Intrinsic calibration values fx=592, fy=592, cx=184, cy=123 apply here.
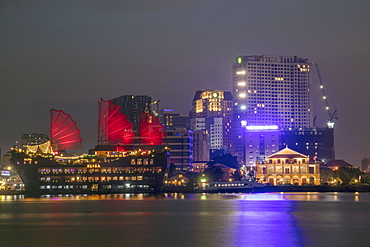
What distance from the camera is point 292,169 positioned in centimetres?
18125

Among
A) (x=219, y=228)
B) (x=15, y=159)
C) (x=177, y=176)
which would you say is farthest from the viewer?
(x=177, y=176)

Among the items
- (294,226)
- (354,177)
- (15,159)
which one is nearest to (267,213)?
(294,226)

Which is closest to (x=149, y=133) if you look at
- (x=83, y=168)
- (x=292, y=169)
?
(x=83, y=168)

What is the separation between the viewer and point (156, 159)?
144500 mm

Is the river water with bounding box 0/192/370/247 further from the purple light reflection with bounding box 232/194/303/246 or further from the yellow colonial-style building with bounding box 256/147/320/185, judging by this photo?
the yellow colonial-style building with bounding box 256/147/320/185

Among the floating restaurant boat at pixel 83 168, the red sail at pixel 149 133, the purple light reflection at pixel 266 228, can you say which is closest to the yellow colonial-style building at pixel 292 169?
the red sail at pixel 149 133

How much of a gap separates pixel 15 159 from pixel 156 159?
111 feet

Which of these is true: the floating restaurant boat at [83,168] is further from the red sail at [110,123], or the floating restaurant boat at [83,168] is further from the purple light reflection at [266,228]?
the purple light reflection at [266,228]

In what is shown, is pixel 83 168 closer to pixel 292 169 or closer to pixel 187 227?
pixel 292 169

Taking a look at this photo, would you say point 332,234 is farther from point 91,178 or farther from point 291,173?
point 291,173

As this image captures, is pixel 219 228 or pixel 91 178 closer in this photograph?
pixel 219 228

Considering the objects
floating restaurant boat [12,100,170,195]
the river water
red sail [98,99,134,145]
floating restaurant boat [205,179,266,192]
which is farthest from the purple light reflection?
floating restaurant boat [205,179,266,192]

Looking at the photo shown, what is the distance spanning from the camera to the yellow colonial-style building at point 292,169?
181 m

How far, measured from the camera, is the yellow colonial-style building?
18138 cm
